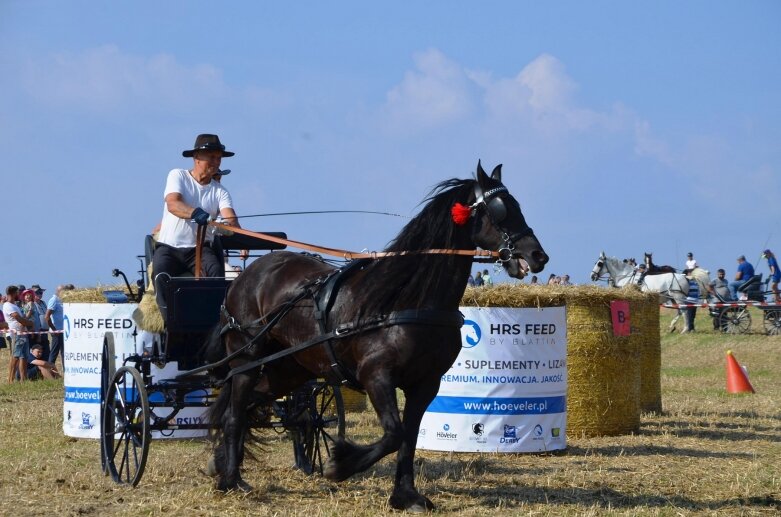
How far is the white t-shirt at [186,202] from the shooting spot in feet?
29.8

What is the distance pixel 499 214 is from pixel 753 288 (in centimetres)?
2414

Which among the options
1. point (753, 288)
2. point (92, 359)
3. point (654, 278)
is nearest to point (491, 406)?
point (92, 359)

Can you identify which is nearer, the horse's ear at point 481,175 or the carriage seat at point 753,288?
the horse's ear at point 481,175

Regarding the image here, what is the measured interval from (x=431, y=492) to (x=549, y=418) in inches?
110

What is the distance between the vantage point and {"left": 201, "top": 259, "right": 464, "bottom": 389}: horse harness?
716 centimetres

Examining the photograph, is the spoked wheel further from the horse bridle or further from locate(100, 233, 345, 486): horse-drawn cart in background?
the horse bridle

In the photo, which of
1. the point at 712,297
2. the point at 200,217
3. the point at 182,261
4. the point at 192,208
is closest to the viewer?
the point at 200,217

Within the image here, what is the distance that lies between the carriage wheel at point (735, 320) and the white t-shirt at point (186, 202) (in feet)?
71.5

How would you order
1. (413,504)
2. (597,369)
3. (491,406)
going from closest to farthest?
(413,504), (491,406), (597,369)

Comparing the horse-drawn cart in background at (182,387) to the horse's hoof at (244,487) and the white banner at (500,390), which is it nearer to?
the horse's hoof at (244,487)

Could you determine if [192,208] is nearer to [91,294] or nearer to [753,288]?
[91,294]

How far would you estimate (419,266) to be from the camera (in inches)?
288

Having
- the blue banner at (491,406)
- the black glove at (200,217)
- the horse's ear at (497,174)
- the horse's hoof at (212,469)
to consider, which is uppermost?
the horse's ear at (497,174)

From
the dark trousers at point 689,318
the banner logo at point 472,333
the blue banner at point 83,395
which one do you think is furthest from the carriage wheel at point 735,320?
the blue banner at point 83,395
